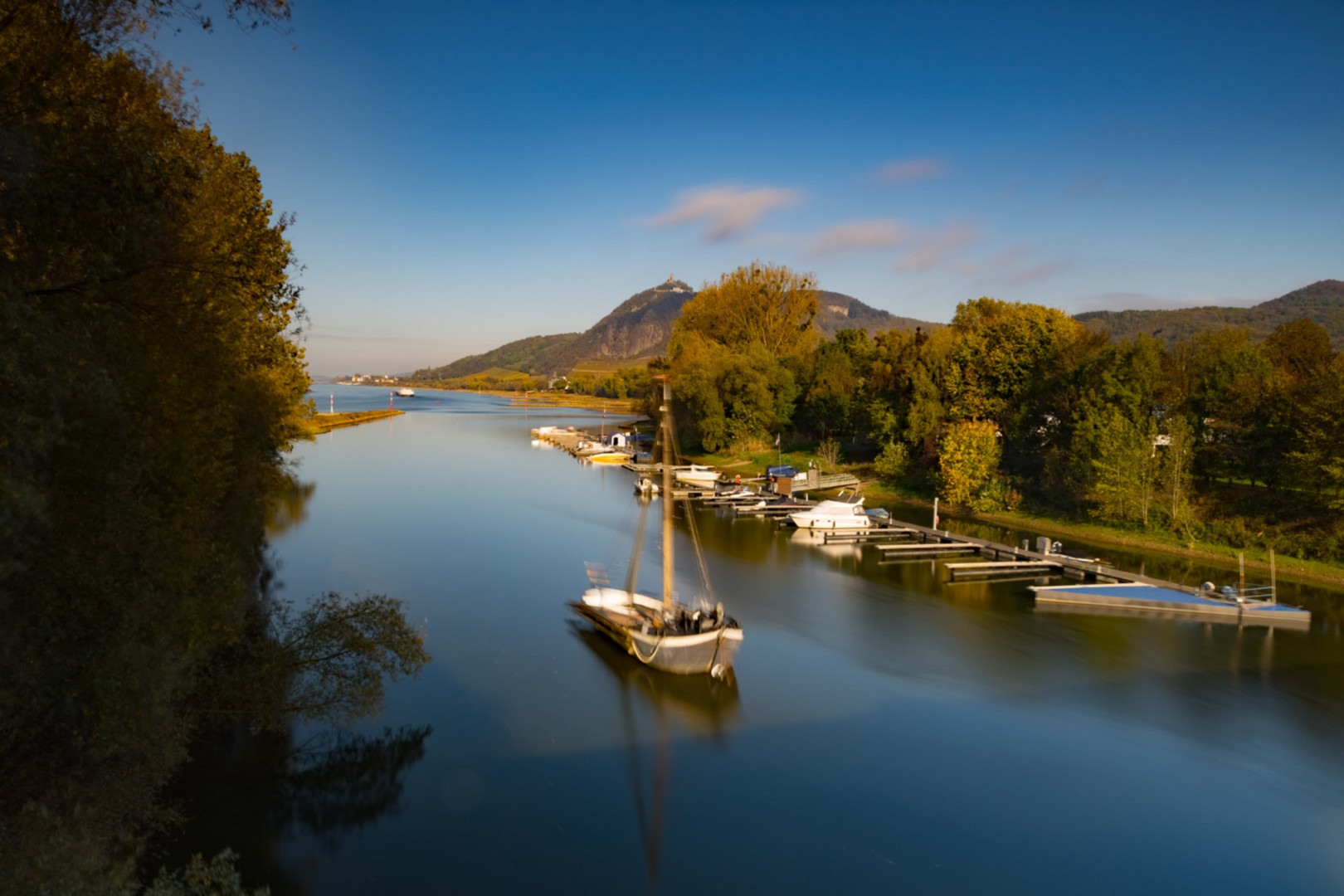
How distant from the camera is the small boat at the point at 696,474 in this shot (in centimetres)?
5162

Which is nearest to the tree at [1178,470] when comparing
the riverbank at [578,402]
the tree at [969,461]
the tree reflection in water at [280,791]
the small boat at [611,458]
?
the tree at [969,461]

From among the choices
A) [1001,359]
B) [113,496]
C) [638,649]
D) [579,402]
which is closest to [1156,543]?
[1001,359]

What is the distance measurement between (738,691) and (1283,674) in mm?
13588

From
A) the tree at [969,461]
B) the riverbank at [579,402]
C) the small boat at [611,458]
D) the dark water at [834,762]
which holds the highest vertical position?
the riverbank at [579,402]

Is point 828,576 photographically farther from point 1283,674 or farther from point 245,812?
point 245,812

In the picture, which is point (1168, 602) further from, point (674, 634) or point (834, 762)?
point (674, 634)

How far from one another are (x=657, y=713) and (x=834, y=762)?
160 inches

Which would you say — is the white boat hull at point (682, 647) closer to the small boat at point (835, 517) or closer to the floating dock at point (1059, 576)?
the floating dock at point (1059, 576)

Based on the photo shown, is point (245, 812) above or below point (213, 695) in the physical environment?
below

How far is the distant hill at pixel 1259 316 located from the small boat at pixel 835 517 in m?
79.2

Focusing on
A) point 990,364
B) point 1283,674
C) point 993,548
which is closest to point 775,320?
point 990,364

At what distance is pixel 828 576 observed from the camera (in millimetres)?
28500

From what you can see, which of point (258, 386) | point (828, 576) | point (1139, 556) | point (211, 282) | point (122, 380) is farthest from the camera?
point (1139, 556)

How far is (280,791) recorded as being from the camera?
12.9 metres
